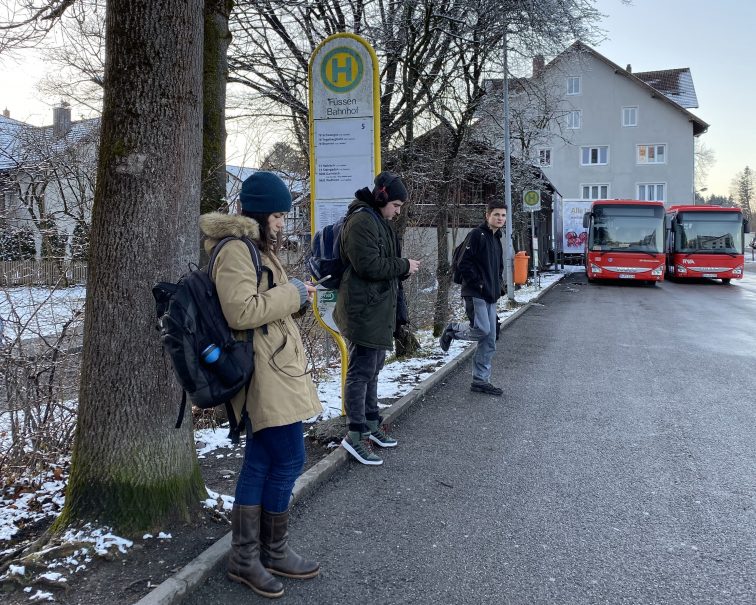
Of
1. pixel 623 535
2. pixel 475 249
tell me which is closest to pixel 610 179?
pixel 475 249

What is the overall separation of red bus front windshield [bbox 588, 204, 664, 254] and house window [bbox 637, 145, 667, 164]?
28008mm

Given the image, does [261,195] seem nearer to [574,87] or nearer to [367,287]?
[367,287]

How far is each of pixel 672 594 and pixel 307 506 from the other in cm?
214

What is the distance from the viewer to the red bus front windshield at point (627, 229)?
77.8ft

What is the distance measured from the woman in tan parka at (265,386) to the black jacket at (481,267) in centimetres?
392

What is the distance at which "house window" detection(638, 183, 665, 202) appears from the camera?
161ft

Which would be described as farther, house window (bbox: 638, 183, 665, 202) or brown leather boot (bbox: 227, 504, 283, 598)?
house window (bbox: 638, 183, 665, 202)

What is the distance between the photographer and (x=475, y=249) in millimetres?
7008

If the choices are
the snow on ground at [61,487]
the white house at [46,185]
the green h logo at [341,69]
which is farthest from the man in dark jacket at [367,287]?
the white house at [46,185]

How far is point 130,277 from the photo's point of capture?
138 inches

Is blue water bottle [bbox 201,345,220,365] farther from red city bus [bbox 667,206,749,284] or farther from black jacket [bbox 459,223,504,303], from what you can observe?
red city bus [bbox 667,206,749,284]

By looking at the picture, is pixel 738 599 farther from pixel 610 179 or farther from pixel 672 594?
pixel 610 179

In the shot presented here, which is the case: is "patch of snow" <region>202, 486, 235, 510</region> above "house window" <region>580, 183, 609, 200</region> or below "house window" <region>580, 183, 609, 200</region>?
below

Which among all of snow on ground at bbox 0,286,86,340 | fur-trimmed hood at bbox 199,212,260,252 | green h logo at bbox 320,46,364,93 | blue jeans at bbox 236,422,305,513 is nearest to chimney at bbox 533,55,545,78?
green h logo at bbox 320,46,364,93
